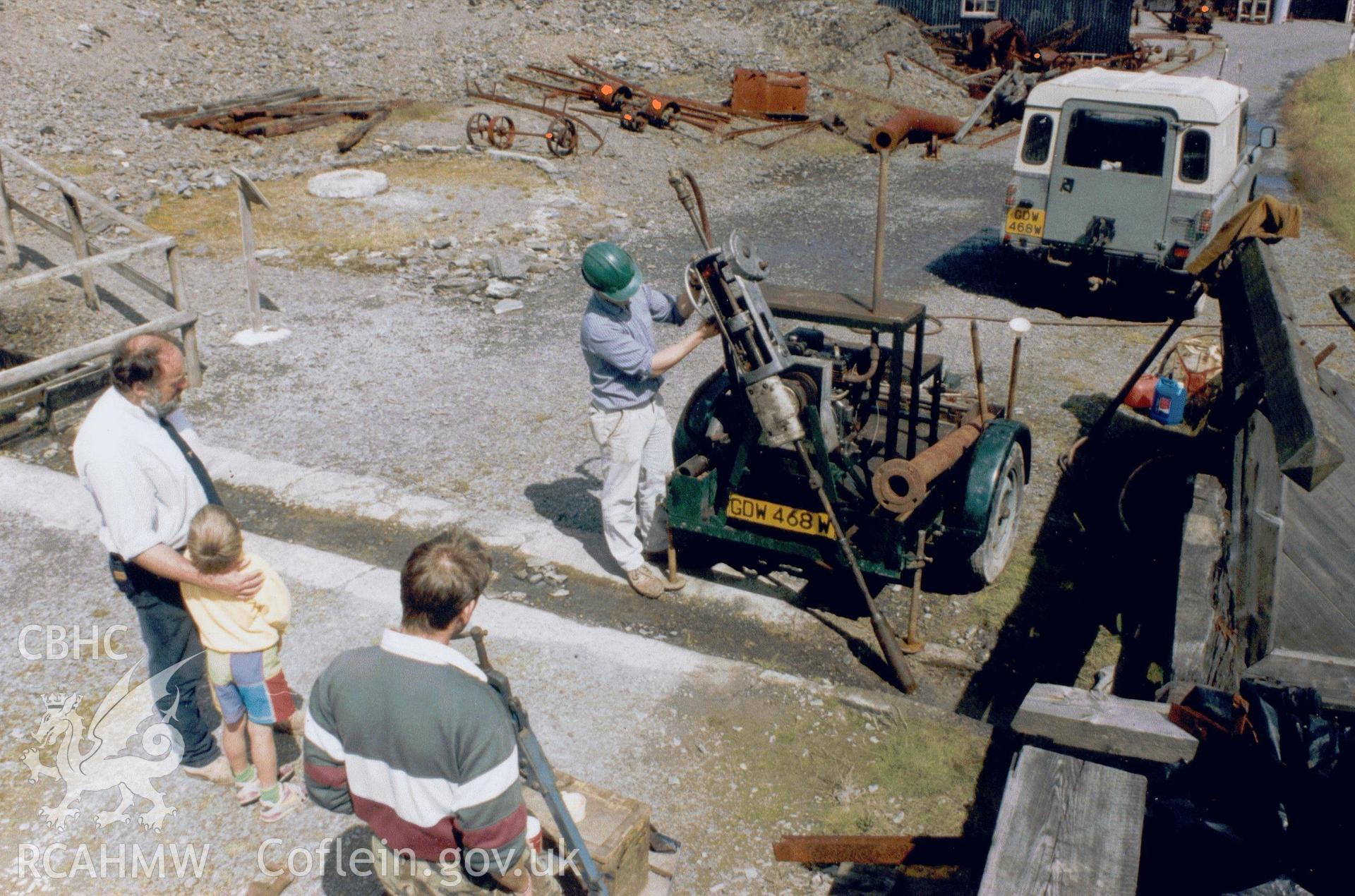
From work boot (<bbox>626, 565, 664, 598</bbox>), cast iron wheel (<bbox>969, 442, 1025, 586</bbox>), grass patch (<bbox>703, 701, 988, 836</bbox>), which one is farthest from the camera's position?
work boot (<bbox>626, 565, 664, 598</bbox>)

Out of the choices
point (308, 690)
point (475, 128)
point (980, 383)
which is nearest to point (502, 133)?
A: point (475, 128)

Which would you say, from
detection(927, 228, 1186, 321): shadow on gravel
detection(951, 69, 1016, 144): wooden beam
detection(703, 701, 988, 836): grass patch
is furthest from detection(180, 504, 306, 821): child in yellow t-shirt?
detection(951, 69, 1016, 144): wooden beam

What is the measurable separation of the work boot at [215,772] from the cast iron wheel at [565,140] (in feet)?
42.8

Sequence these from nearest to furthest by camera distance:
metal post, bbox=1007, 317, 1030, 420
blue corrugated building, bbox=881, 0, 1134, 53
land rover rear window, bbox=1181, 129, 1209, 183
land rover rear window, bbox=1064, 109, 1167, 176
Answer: metal post, bbox=1007, 317, 1030, 420 < land rover rear window, bbox=1181, 129, 1209, 183 < land rover rear window, bbox=1064, 109, 1167, 176 < blue corrugated building, bbox=881, 0, 1134, 53

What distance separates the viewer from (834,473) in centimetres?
530

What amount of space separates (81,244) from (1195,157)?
10975 mm

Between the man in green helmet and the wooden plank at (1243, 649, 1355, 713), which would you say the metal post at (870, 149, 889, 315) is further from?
the wooden plank at (1243, 649, 1355, 713)

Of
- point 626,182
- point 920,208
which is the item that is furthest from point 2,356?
point 920,208

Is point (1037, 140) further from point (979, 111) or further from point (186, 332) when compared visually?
point (979, 111)

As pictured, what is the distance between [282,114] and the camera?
16719 millimetres

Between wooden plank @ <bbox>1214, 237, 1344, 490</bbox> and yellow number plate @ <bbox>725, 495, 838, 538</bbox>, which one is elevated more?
wooden plank @ <bbox>1214, 237, 1344, 490</bbox>

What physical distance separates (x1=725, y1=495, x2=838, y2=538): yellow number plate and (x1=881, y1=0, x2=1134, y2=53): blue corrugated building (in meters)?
25.3

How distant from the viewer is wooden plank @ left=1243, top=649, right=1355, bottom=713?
9.78 ft

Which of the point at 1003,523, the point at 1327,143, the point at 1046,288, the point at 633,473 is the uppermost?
the point at 1327,143
